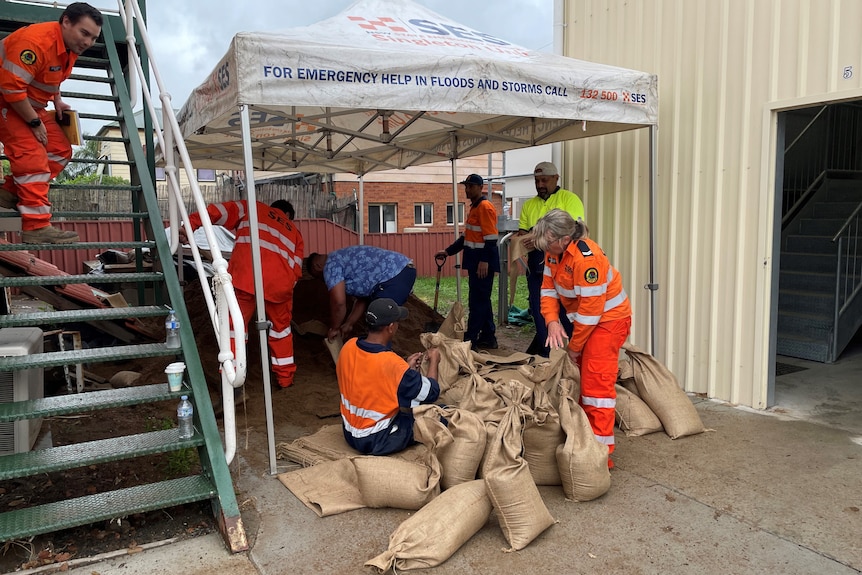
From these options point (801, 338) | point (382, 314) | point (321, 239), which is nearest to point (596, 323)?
point (382, 314)

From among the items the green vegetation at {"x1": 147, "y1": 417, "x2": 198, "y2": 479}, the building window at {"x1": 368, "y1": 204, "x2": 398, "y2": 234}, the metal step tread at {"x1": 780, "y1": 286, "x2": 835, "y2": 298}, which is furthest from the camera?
the building window at {"x1": 368, "y1": 204, "x2": 398, "y2": 234}

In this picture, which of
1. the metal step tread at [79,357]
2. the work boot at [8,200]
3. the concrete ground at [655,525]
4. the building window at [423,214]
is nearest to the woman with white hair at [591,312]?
the concrete ground at [655,525]

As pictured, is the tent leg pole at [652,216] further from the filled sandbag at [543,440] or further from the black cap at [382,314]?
the black cap at [382,314]

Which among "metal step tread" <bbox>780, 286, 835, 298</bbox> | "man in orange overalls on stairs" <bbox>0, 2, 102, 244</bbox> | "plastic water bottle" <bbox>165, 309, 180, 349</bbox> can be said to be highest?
"man in orange overalls on stairs" <bbox>0, 2, 102, 244</bbox>

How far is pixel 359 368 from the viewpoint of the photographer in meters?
3.85

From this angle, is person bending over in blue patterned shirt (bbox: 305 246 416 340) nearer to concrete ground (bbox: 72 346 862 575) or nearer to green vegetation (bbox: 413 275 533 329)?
concrete ground (bbox: 72 346 862 575)

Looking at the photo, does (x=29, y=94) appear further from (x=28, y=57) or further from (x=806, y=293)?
(x=806, y=293)

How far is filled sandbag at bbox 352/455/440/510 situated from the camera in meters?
3.40

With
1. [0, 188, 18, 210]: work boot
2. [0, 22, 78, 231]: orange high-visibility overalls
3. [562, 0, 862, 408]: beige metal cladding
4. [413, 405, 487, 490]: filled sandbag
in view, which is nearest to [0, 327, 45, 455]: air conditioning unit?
[0, 22, 78, 231]: orange high-visibility overalls

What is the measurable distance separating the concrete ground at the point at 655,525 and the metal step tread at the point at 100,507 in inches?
8.7

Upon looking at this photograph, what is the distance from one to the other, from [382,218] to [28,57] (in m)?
16.1

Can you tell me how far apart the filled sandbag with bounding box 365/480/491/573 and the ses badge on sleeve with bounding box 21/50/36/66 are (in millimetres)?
3563

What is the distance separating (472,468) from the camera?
3.47 m

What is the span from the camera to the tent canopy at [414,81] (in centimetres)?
379
